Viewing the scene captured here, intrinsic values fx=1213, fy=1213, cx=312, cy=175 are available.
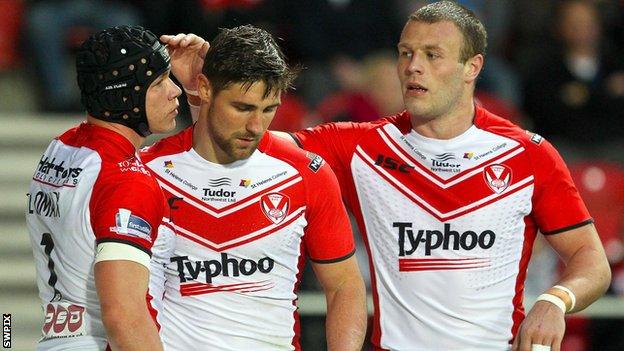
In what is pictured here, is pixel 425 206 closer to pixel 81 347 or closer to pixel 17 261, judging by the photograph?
pixel 81 347

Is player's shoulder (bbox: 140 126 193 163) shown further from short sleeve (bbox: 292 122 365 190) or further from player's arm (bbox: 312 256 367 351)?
player's arm (bbox: 312 256 367 351)

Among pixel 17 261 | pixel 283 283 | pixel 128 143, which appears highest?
pixel 128 143

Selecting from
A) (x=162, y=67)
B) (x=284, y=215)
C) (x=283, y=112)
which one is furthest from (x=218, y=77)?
(x=283, y=112)

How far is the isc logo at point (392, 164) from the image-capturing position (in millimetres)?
5527

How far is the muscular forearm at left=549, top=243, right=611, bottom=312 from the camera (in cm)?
518

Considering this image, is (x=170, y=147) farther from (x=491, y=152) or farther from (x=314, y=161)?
(x=491, y=152)

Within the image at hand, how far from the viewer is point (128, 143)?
4637mm

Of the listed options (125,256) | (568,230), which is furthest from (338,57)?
(125,256)

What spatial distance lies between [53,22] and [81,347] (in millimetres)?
5740

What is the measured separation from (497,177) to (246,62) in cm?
132

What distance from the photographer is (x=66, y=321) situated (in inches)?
179

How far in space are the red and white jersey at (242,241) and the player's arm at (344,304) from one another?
Result: 5cm

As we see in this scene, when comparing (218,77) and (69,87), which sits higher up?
(218,77)

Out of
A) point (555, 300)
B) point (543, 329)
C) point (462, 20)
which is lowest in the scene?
point (543, 329)
